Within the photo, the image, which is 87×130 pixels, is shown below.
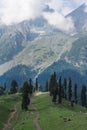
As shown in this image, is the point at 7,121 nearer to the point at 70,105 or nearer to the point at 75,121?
the point at 75,121

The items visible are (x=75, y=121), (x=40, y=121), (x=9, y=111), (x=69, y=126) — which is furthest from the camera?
(x=9, y=111)

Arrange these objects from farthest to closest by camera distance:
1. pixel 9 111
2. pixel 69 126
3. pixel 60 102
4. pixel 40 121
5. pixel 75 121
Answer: pixel 60 102 < pixel 9 111 < pixel 40 121 < pixel 75 121 < pixel 69 126

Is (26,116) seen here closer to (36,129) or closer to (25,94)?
(25,94)

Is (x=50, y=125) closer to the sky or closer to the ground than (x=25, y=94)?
closer to the ground

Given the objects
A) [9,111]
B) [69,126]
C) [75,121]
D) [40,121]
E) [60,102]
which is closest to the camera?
[69,126]

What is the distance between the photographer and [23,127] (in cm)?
11488

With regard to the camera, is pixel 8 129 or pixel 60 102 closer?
pixel 8 129

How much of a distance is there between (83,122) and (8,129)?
24.9m

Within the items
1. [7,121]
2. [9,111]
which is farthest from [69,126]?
[9,111]

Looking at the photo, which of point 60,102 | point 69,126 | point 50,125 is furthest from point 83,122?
point 60,102

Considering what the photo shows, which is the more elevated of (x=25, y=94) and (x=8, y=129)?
(x=25, y=94)

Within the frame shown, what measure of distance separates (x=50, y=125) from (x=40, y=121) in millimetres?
12592

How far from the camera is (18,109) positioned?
568 feet

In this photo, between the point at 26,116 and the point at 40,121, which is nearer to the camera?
the point at 40,121
